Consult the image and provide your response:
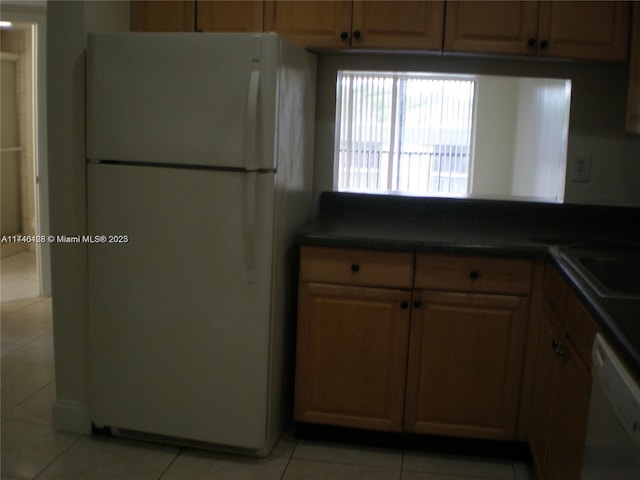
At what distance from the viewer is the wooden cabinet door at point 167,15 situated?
287 cm

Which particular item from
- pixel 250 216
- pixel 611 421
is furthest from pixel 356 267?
pixel 611 421

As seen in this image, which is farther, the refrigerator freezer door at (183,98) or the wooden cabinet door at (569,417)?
the refrigerator freezer door at (183,98)

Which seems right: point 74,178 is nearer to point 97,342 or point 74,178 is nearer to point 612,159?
point 97,342

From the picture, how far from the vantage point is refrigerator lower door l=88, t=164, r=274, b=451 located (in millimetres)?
2477

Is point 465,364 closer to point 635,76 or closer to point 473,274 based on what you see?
point 473,274

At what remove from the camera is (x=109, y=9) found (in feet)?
8.89

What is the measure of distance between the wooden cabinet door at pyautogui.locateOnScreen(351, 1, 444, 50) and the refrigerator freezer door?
0.55m

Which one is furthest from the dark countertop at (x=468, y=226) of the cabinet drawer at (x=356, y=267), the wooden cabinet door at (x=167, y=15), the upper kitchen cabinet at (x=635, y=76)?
the wooden cabinet door at (x=167, y=15)

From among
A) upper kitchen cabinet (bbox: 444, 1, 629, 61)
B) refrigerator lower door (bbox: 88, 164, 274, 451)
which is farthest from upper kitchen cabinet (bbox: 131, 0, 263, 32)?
upper kitchen cabinet (bbox: 444, 1, 629, 61)

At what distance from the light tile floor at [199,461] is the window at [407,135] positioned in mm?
3446

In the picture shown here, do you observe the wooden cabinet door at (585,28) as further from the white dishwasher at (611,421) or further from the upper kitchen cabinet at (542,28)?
the white dishwasher at (611,421)

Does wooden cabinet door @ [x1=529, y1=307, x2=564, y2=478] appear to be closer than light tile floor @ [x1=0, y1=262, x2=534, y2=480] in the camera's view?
Yes

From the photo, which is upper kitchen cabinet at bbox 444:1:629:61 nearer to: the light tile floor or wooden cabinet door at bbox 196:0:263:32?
wooden cabinet door at bbox 196:0:263:32

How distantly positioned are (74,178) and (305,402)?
4.15 ft
